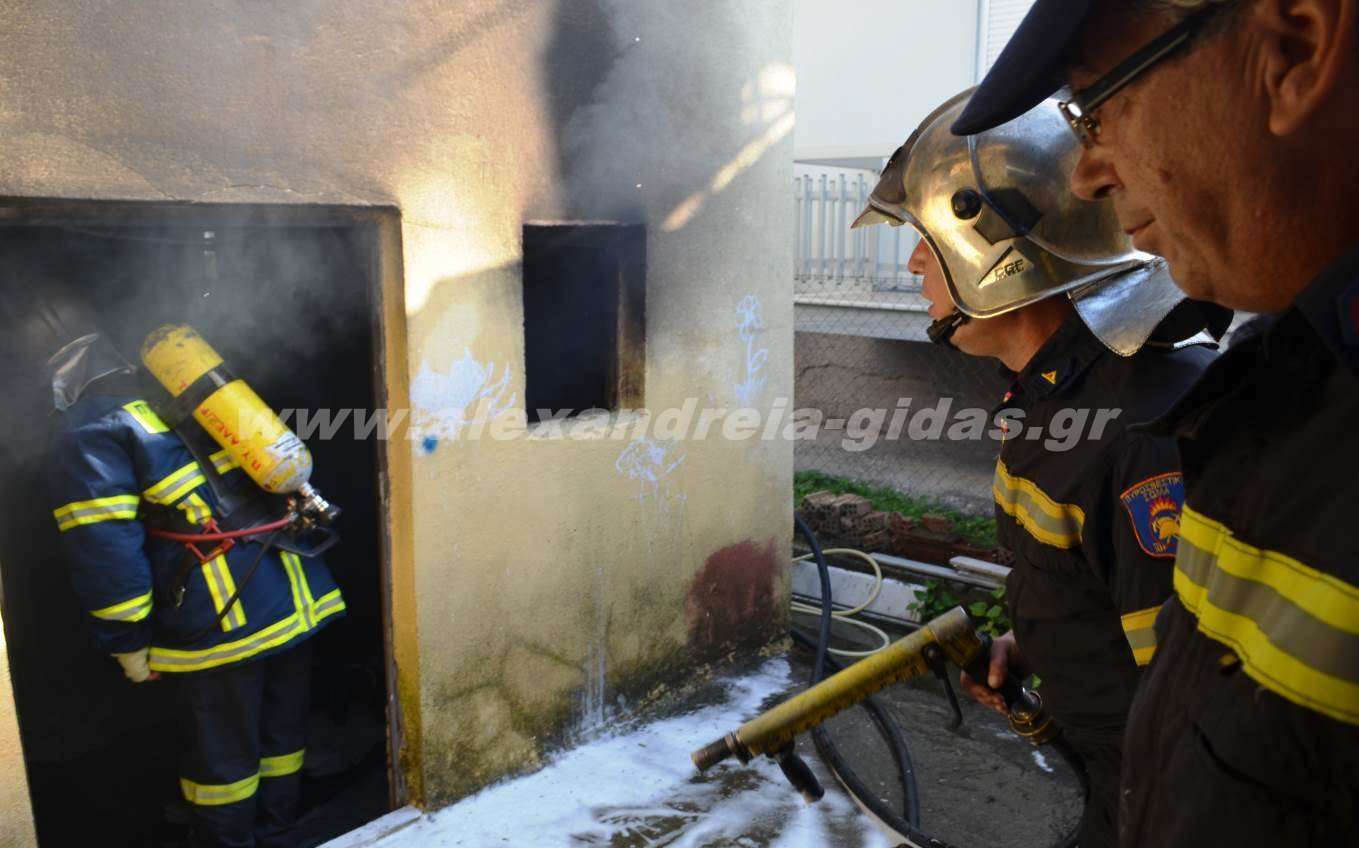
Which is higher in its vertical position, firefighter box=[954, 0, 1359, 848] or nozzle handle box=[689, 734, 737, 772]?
firefighter box=[954, 0, 1359, 848]

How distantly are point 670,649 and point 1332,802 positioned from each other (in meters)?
4.49

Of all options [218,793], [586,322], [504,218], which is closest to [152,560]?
[218,793]

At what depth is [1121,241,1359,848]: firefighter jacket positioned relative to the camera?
89 centimetres

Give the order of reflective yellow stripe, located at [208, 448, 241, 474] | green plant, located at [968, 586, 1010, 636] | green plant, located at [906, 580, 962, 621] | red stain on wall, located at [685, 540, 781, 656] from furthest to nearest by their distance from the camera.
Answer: green plant, located at [906, 580, 962, 621] < green plant, located at [968, 586, 1010, 636] < red stain on wall, located at [685, 540, 781, 656] < reflective yellow stripe, located at [208, 448, 241, 474]

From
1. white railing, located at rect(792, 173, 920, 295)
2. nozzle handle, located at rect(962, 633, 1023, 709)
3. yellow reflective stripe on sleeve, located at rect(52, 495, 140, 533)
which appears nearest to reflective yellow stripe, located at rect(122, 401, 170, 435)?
yellow reflective stripe on sleeve, located at rect(52, 495, 140, 533)

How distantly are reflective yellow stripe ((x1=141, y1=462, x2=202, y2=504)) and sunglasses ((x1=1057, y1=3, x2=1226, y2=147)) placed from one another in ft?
11.6

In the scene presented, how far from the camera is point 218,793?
4105mm

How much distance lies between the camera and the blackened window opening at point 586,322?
15.9 ft

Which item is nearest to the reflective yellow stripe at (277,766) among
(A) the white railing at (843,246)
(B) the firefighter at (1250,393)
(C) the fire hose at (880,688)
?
(C) the fire hose at (880,688)

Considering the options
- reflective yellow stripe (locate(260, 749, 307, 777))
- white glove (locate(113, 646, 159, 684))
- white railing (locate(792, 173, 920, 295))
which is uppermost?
white railing (locate(792, 173, 920, 295))

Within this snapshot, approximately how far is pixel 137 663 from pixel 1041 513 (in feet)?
11.1

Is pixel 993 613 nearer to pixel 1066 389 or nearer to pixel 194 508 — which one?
pixel 1066 389

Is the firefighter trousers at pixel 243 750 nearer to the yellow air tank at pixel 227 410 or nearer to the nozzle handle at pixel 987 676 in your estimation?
the yellow air tank at pixel 227 410

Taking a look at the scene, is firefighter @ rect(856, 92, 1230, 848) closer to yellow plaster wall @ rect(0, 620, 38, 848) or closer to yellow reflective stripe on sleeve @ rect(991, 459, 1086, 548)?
yellow reflective stripe on sleeve @ rect(991, 459, 1086, 548)
